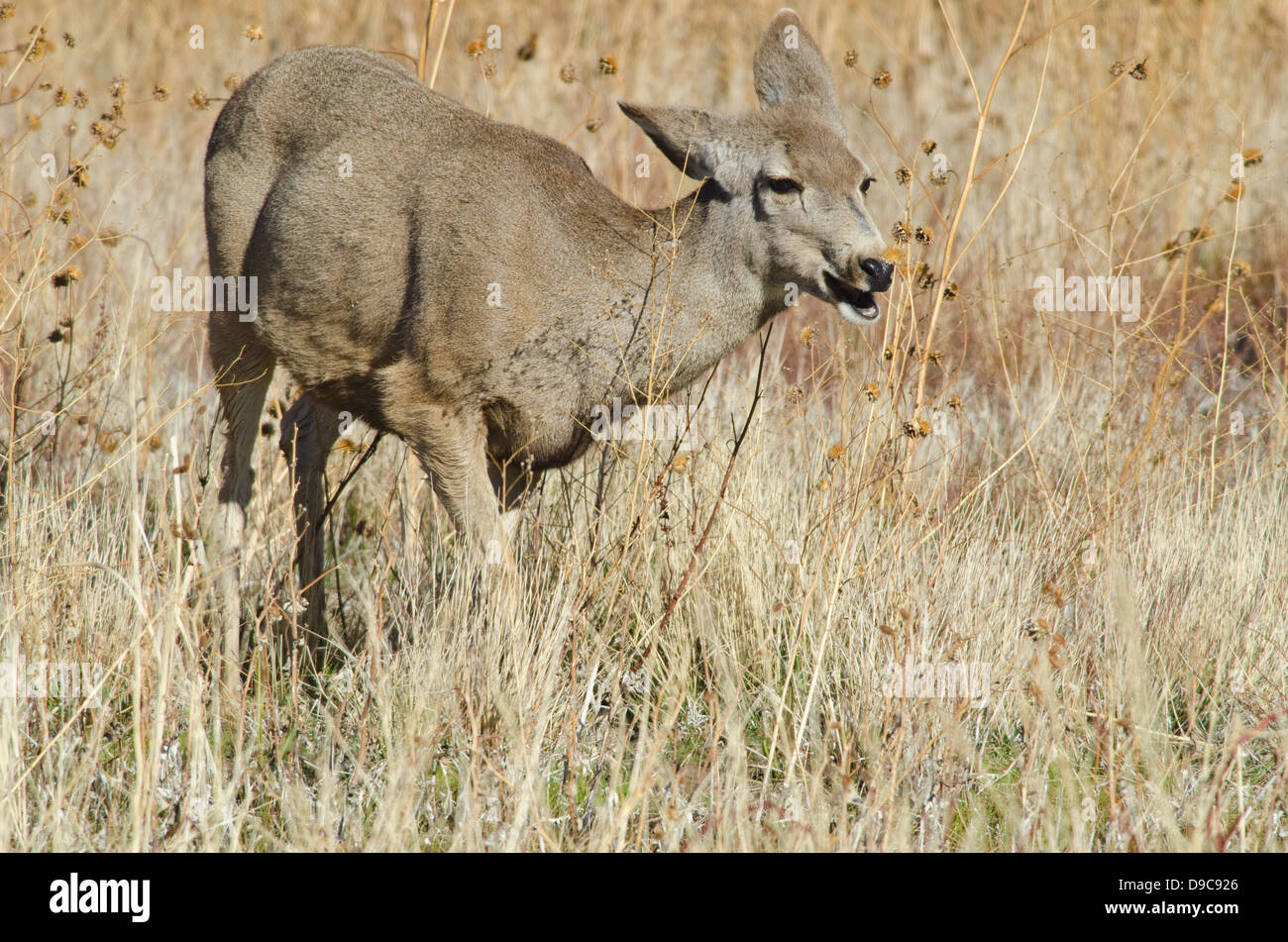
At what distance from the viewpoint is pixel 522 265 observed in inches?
192

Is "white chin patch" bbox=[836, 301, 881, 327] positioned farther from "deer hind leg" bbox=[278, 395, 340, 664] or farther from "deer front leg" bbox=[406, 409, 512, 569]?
"deer hind leg" bbox=[278, 395, 340, 664]

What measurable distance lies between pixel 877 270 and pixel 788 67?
1.20 m

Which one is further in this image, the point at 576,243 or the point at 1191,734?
the point at 576,243

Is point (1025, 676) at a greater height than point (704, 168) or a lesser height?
lesser

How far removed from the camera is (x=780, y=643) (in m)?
4.86

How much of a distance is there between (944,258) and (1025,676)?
54.1 inches

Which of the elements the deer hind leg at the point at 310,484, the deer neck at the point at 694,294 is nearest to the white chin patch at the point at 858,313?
the deer neck at the point at 694,294

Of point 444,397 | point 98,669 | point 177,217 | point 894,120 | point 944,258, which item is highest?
point 894,120

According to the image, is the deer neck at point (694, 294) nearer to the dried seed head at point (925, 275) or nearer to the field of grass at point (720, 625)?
the field of grass at point (720, 625)

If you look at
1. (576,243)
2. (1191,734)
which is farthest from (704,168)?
(1191,734)

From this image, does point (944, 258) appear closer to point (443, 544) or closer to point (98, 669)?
point (443, 544)

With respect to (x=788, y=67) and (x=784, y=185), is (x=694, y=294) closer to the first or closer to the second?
(x=784, y=185)

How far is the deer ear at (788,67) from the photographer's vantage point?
213 inches

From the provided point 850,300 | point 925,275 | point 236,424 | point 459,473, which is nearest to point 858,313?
point 850,300
